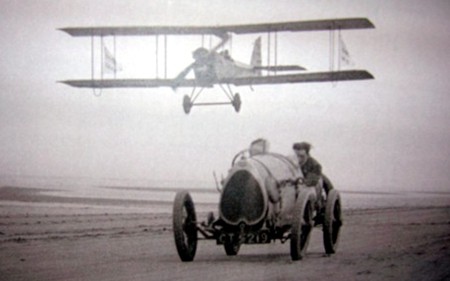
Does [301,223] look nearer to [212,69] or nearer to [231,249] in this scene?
[231,249]

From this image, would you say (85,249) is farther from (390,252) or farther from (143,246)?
(390,252)

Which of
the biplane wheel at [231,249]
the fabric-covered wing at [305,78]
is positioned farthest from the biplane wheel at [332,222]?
the fabric-covered wing at [305,78]

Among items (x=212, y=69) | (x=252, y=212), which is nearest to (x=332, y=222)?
(x=252, y=212)

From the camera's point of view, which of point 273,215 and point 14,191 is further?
point 14,191

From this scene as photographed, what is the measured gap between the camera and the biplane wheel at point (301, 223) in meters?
9.62

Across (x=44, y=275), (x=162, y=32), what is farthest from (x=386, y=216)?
(x=44, y=275)

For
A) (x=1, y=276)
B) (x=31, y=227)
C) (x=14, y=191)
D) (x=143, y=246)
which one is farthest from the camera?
(x=14, y=191)

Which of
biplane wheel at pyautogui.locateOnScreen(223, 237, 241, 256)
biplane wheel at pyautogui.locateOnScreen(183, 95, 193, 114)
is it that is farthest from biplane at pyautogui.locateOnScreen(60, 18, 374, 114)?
biplane wheel at pyautogui.locateOnScreen(223, 237, 241, 256)

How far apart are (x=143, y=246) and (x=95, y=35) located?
16.7ft

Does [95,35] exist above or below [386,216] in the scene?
above

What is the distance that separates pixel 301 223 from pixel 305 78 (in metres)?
5.96

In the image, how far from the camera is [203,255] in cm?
1091

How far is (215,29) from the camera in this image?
1563 centimetres

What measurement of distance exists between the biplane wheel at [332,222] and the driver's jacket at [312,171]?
0.79 ft
